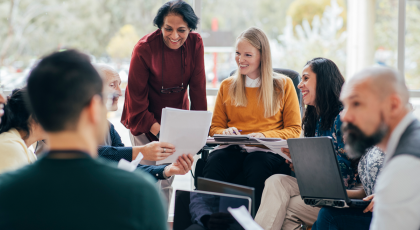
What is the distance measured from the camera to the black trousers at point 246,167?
218 centimetres

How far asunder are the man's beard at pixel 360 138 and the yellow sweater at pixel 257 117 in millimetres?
1169

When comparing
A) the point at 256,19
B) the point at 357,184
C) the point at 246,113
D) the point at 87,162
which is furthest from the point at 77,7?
the point at 87,162

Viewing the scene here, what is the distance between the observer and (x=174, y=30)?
2.44 m

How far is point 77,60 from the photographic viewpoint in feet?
2.62

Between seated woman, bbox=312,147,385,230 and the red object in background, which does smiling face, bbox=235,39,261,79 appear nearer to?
the red object in background

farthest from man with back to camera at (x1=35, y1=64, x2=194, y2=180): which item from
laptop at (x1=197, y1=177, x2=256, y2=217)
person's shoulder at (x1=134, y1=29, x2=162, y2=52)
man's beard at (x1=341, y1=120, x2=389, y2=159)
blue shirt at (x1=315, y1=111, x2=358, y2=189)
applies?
man's beard at (x1=341, y1=120, x2=389, y2=159)

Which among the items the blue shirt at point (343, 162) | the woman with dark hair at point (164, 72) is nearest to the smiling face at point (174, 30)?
the woman with dark hair at point (164, 72)

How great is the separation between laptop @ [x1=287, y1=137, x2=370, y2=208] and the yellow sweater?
580 millimetres

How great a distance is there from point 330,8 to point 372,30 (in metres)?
0.48

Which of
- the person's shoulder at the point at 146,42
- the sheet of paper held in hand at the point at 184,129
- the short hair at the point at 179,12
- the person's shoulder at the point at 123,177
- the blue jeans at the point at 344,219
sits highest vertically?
the short hair at the point at 179,12

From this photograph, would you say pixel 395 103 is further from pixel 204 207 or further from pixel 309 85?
pixel 309 85

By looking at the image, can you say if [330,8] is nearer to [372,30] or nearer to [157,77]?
[372,30]

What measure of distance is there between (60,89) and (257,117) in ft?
6.15

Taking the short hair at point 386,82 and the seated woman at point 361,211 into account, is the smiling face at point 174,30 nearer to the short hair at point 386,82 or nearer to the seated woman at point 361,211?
the seated woman at point 361,211
